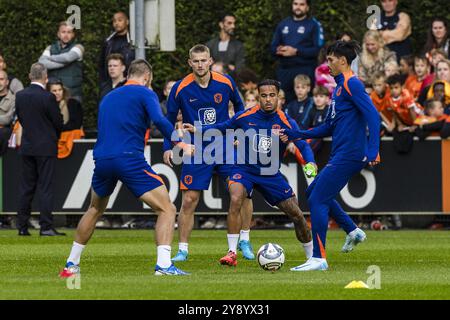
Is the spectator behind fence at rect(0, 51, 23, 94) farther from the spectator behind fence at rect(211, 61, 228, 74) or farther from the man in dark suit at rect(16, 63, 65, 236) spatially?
the spectator behind fence at rect(211, 61, 228, 74)

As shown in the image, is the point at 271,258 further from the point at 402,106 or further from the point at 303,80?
the point at 303,80

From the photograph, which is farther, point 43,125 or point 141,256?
point 43,125

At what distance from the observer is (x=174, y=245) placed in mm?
20094

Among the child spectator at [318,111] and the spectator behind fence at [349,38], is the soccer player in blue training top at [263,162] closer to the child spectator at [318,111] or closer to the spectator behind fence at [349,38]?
the child spectator at [318,111]

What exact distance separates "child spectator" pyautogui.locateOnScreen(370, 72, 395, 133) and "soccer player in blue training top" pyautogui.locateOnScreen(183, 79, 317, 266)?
22.9 feet

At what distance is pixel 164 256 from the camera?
14367 mm

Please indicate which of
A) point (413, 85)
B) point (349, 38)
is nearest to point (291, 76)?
point (349, 38)

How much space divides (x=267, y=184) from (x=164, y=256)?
2.67 meters

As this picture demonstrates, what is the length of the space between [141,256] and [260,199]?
20.5ft

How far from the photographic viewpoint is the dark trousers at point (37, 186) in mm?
22266

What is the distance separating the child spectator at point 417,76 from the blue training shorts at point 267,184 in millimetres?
7840

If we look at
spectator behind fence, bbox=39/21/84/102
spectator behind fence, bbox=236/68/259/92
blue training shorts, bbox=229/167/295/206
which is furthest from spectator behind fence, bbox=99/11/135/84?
blue training shorts, bbox=229/167/295/206
